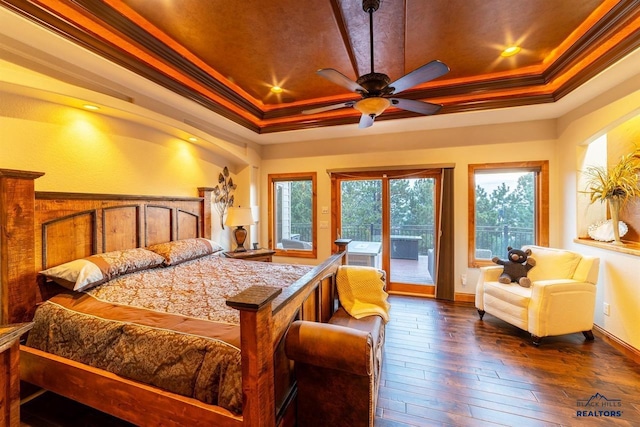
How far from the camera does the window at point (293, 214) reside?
4.91m

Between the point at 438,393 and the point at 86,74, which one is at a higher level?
the point at 86,74

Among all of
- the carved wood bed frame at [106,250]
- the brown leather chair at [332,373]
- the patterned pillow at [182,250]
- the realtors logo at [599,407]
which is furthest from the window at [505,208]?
the patterned pillow at [182,250]

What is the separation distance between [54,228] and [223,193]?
2.31 meters

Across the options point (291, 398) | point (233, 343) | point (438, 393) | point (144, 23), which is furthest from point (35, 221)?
point (438, 393)

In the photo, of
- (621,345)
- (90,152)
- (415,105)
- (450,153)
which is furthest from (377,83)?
(621,345)

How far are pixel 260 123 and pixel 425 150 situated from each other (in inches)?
107

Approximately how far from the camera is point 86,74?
92.0 inches

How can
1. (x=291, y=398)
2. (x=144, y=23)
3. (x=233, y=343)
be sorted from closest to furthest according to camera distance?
(x=233, y=343) < (x=291, y=398) < (x=144, y=23)

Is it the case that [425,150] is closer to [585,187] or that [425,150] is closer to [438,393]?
[585,187]

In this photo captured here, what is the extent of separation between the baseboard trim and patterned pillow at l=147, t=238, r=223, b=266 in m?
4.54

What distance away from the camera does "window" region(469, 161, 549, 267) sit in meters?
3.83

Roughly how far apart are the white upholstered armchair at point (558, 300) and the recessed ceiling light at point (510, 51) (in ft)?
7.52

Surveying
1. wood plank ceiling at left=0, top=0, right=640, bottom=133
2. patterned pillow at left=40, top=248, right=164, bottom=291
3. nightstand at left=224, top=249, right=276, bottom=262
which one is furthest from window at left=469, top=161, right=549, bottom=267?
patterned pillow at left=40, top=248, right=164, bottom=291

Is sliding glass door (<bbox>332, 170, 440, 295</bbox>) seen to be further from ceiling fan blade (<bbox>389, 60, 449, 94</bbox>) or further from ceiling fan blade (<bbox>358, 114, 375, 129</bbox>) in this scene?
ceiling fan blade (<bbox>389, 60, 449, 94</bbox>)
